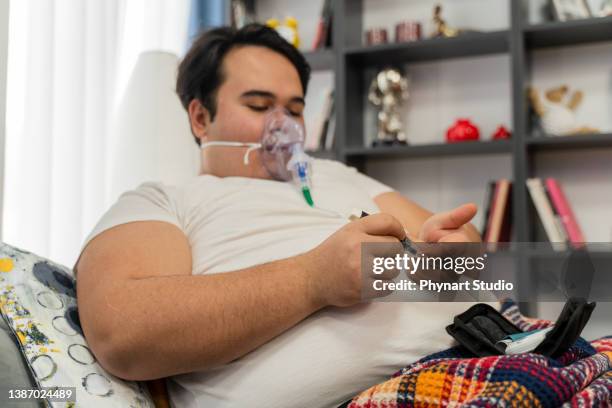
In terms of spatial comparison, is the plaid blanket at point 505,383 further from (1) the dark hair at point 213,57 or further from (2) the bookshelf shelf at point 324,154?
(2) the bookshelf shelf at point 324,154

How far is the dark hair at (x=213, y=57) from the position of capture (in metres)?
1.59

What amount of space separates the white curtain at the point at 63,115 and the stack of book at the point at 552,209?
1.42 metres

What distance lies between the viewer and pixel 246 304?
3.10ft

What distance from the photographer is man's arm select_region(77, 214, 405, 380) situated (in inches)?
36.4

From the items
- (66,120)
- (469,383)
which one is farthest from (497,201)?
(469,383)

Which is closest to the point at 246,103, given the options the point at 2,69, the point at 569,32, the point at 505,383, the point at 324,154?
the point at 2,69

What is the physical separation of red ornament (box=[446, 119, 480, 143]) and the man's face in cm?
120

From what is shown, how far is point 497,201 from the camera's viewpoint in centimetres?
251

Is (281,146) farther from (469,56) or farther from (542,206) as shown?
(469,56)

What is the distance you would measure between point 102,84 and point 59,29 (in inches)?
8.5

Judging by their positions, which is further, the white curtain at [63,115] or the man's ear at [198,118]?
the white curtain at [63,115]

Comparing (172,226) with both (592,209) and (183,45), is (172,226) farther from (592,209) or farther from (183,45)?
(592,209)

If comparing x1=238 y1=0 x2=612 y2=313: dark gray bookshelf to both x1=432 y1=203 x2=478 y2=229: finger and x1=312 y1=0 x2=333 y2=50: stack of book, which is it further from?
x1=432 y1=203 x2=478 y2=229: finger

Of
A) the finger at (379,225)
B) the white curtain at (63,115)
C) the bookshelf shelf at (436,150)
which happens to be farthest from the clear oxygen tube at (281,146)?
the bookshelf shelf at (436,150)
